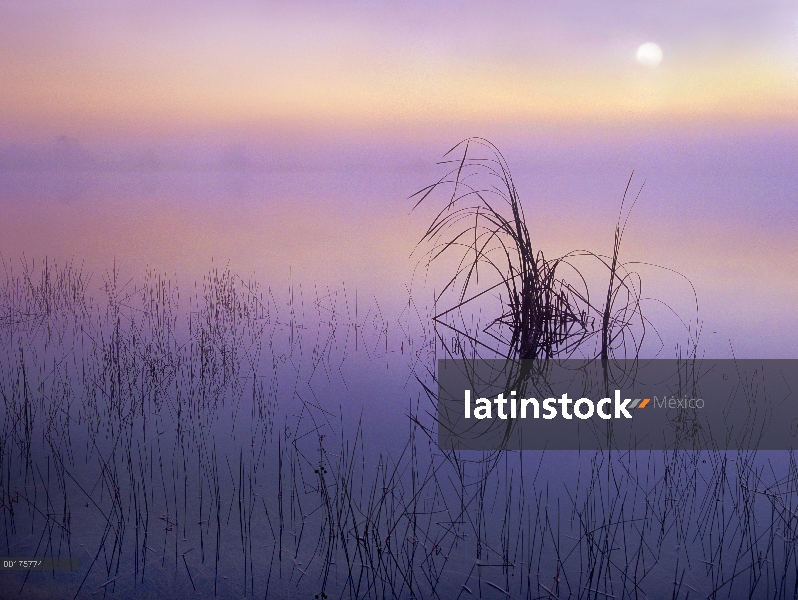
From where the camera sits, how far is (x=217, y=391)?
11.3 feet

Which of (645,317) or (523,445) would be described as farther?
(645,317)

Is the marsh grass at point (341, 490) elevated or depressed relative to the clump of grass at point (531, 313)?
depressed

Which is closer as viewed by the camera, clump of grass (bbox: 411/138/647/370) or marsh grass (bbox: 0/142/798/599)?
marsh grass (bbox: 0/142/798/599)

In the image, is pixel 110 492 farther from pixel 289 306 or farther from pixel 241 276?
pixel 241 276

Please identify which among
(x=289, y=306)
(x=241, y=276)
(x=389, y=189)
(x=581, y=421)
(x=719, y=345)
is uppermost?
(x=389, y=189)

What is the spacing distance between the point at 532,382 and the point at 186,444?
1.63 metres

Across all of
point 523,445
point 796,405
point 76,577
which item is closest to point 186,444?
point 76,577

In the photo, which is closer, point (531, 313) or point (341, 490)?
point (341, 490)

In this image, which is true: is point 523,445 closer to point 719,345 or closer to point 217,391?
point 217,391

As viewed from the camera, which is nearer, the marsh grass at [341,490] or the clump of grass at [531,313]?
the marsh grass at [341,490]

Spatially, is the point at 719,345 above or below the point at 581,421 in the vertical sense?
above

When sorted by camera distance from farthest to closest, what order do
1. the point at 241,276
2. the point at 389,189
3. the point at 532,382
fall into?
1. the point at 389,189
2. the point at 241,276
3. the point at 532,382

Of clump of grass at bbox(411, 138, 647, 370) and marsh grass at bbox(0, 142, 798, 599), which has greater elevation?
clump of grass at bbox(411, 138, 647, 370)

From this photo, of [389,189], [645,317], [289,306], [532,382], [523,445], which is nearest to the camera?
[523,445]
